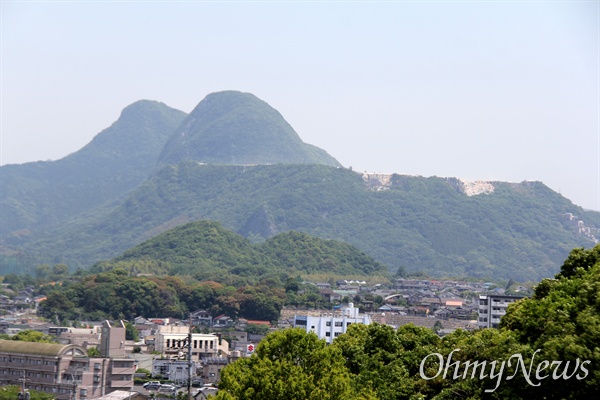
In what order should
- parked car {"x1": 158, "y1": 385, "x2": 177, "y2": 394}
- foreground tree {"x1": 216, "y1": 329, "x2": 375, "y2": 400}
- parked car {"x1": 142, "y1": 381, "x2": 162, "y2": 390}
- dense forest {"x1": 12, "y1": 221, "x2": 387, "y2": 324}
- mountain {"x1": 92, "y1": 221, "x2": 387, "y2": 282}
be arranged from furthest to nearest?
mountain {"x1": 92, "y1": 221, "x2": 387, "y2": 282}, dense forest {"x1": 12, "y1": 221, "x2": 387, "y2": 324}, parked car {"x1": 142, "y1": 381, "x2": 162, "y2": 390}, parked car {"x1": 158, "y1": 385, "x2": 177, "y2": 394}, foreground tree {"x1": 216, "y1": 329, "x2": 375, "y2": 400}

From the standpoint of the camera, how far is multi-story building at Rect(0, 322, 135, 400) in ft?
171

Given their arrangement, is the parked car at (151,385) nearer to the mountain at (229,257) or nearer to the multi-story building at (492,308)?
the multi-story building at (492,308)

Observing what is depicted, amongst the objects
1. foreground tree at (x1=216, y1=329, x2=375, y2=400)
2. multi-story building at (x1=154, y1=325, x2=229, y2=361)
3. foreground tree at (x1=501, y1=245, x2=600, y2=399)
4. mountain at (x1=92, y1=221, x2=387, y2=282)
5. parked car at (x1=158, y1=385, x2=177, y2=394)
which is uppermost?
mountain at (x1=92, y1=221, x2=387, y2=282)

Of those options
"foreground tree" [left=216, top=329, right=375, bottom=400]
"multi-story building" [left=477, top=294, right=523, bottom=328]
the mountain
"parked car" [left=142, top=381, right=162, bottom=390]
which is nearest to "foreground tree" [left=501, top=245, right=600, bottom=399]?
"foreground tree" [left=216, top=329, right=375, bottom=400]

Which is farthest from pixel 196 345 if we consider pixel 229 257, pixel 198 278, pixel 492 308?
pixel 229 257

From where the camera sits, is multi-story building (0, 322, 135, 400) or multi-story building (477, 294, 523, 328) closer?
multi-story building (0, 322, 135, 400)

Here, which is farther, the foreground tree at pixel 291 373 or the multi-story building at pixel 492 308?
the multi-story building at pixel 492 308

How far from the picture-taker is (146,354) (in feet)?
260

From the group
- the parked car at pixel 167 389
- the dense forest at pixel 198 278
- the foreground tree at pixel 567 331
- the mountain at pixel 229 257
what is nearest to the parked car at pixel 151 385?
the parked car at pixel 167 389

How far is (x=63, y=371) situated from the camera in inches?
2090

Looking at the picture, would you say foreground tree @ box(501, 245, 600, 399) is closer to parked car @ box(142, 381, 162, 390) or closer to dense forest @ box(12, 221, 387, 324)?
parked car @ box(142, 381, 162, 390)

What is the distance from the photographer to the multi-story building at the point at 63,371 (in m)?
52.1

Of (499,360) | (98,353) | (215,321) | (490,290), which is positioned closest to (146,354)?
(98,353)

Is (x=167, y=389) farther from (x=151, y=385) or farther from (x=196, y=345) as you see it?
(x=196, y=345)
